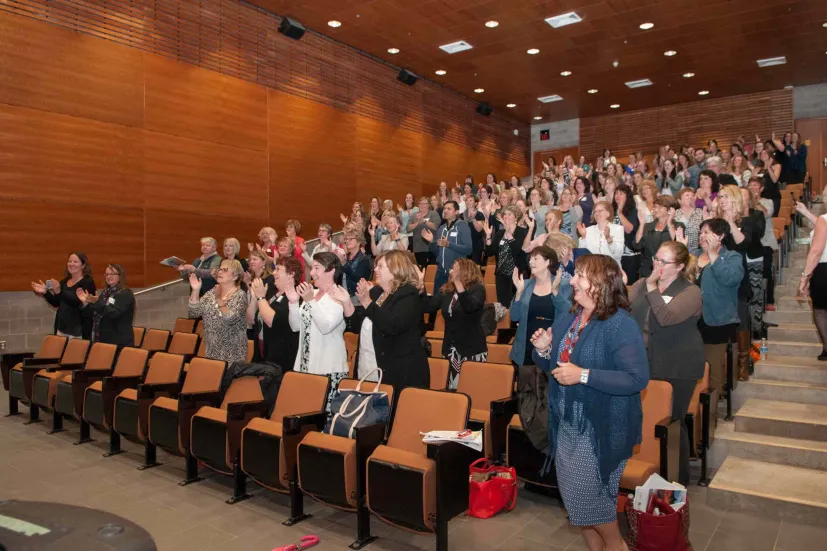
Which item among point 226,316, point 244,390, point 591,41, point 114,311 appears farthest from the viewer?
point 591,41

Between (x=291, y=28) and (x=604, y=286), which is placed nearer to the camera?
(x=604, y=286)

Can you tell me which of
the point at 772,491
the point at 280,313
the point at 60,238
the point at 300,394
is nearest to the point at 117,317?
the point at 60,238

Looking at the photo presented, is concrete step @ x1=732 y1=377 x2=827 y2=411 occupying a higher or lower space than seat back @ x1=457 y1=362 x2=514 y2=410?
lower

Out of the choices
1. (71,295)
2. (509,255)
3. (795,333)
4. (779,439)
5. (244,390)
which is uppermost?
(509,255)

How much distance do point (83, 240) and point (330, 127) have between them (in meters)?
5.00

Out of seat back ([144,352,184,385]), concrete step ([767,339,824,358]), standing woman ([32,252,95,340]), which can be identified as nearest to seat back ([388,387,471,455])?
seat back ([144,352,184,385])

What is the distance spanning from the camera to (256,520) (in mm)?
3332

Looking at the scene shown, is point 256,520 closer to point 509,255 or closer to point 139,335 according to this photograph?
point 509,255

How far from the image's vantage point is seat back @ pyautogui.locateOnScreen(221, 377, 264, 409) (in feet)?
13.3

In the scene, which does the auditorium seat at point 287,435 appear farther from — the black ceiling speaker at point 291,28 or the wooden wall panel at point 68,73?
the black ceiling speaker at point 291,28

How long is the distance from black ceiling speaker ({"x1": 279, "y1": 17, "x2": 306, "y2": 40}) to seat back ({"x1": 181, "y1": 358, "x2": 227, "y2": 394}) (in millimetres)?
7264

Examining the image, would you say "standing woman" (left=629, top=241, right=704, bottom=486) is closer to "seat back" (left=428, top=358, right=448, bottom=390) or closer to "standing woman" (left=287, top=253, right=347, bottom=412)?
"seat back" (left=428, top=358, right=448, bottom=390)

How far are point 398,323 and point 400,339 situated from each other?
17cm

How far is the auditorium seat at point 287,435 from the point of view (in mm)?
3311
